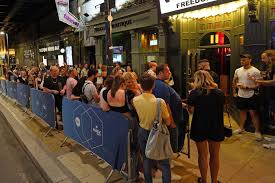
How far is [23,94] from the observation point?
12.0m

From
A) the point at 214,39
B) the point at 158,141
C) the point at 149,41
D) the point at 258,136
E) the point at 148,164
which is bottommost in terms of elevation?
the point at 258,136

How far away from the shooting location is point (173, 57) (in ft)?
35.7

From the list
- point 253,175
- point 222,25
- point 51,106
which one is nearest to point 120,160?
point 253,175

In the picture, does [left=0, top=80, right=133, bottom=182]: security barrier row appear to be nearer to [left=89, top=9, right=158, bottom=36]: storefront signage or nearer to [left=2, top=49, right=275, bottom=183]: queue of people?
[left=2, top=49, right=275, bottom=183]: queue of people

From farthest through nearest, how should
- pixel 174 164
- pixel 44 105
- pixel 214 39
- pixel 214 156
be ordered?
pixel 214 39, pixel 44 105, pixel 174 164, pixel 214 156

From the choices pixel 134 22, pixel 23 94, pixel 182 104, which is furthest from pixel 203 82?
pixel 23 94

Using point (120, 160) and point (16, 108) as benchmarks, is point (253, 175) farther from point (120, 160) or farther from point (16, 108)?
point (16, 108)

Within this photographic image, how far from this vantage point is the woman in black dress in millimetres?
3991

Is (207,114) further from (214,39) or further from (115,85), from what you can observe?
(214,39)

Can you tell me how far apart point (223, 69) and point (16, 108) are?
368 inches

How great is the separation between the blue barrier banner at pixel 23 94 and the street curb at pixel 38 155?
1.51 meters

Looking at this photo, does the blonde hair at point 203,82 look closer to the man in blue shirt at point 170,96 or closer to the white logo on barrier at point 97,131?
the man in blue shirt at point 170,96

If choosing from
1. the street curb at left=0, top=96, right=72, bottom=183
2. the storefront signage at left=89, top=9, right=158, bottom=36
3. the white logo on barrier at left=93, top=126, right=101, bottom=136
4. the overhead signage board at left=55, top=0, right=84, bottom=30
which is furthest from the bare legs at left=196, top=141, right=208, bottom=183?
the overhead signage board at left=55, top=0, right=84, bottom=30

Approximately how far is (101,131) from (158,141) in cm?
152
